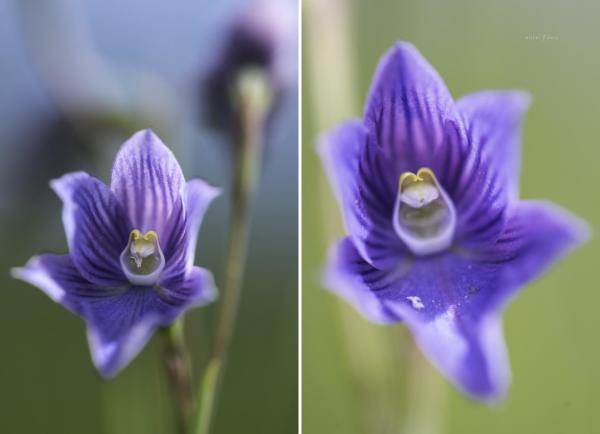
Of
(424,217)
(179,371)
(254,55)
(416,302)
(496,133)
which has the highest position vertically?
(254,55)

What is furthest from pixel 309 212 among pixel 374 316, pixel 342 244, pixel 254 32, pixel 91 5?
pixel 91 5

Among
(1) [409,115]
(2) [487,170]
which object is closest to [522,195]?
(2) [487,170]

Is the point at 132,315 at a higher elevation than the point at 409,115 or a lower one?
lower

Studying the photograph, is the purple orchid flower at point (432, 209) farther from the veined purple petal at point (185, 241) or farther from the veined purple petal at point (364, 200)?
the veined purple petal at point (185, 241)

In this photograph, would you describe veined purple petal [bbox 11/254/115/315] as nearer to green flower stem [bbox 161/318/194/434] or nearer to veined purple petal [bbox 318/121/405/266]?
green flower stem [bbox 161/318/194/434]

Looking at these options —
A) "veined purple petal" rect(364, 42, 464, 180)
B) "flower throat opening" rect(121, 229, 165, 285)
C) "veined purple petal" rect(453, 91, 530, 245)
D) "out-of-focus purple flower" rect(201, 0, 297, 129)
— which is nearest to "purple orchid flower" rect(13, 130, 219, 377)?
"flower throat opening" rect(121, 229, 165, 285)

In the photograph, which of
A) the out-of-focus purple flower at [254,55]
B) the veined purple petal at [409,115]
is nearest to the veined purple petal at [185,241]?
the out-of-focus purple flower at [254,55]

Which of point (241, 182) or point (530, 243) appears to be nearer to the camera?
point (530, 243)

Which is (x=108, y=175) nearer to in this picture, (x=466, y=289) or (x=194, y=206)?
(x=194, y=206)
